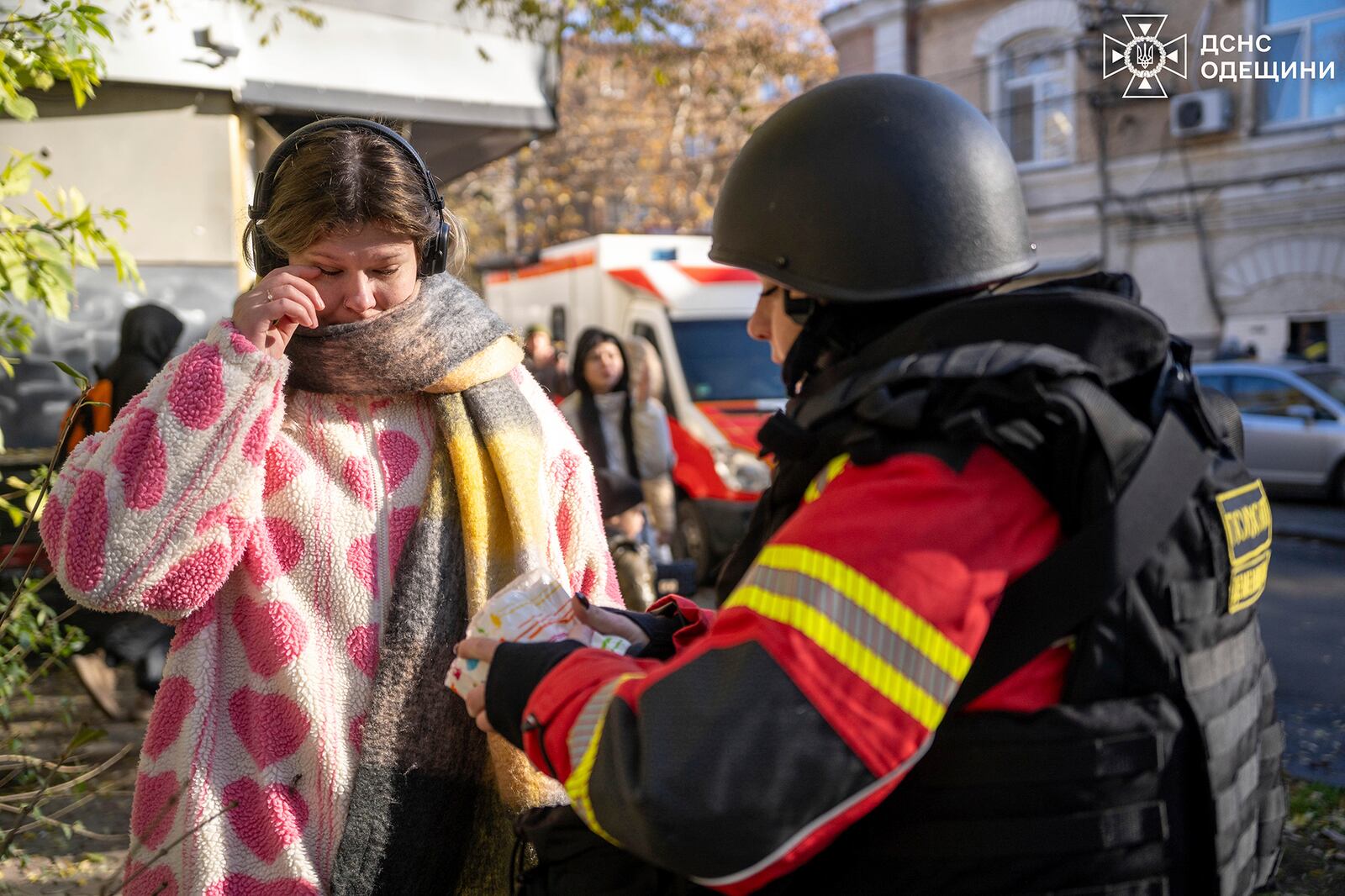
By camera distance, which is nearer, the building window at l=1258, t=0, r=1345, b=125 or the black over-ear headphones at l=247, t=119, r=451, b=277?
the black over-ear headphones at l=247, t=119, r=451, b=277

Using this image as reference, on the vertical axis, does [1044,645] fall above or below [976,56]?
below

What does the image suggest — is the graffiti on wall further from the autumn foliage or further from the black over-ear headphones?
the autumn foliage

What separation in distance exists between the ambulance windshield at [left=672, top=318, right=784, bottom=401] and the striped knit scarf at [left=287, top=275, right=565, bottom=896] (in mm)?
7690

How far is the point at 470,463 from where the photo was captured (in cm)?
184

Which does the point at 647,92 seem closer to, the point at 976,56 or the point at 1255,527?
the point at 976,56

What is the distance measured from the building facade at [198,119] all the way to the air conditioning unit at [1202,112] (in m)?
13.3

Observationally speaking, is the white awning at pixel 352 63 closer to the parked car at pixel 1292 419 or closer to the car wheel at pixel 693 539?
the car wheel at pixel 693 539

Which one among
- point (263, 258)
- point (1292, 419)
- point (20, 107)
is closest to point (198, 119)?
point (20, 107)

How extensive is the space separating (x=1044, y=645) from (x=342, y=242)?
46.8 inches

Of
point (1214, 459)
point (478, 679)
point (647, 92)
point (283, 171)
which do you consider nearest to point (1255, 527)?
point (1214, 459)

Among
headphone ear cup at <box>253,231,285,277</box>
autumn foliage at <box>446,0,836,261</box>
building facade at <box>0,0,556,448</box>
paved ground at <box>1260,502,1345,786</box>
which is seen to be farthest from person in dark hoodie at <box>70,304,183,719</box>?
autumn foliage at <box>446,0,836,261</box>

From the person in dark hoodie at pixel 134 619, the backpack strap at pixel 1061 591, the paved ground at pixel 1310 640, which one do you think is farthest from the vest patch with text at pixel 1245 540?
the person in dark hoodie at pixel 134 619

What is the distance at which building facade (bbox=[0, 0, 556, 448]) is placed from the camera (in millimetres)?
6016

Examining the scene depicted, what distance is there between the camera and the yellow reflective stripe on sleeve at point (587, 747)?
117 centimetres
